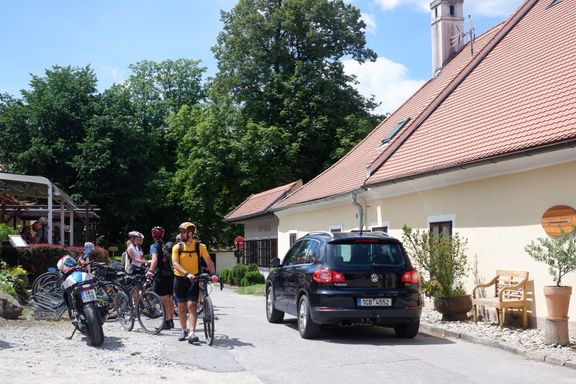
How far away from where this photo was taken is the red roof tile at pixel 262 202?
3171cm

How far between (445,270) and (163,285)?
541cm

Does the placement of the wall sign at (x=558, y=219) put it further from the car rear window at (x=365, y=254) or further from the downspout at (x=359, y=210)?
the downspout at (x=359, y=210)

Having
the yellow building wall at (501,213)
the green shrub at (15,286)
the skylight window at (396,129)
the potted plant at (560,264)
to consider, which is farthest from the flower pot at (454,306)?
the skylight window at (396,129)

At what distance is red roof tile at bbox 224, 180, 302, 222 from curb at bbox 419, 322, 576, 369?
59.7 ft

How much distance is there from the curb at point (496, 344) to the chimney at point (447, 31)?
14.0 metres

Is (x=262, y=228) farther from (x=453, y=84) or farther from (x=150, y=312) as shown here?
(x=150, y=312)

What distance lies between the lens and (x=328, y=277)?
11.1 meters

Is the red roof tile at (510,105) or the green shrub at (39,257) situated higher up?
the red roof tile at (510,105)

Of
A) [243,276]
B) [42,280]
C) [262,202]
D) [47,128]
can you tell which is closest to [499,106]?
A: [42,280]

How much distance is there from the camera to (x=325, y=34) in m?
41.1

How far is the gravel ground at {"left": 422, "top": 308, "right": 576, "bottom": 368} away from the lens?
30.5 feet

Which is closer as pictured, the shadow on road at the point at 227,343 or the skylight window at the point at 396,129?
the shadow on road at the point at 227,343

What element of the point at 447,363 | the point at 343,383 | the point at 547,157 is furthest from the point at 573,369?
the point at 547,157

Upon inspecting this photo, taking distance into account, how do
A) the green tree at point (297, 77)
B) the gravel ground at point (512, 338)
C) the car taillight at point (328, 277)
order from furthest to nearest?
the green tree at point (297, 77) → the car taillight at point (328, 277) → the gravel ground at point (512, 338)
